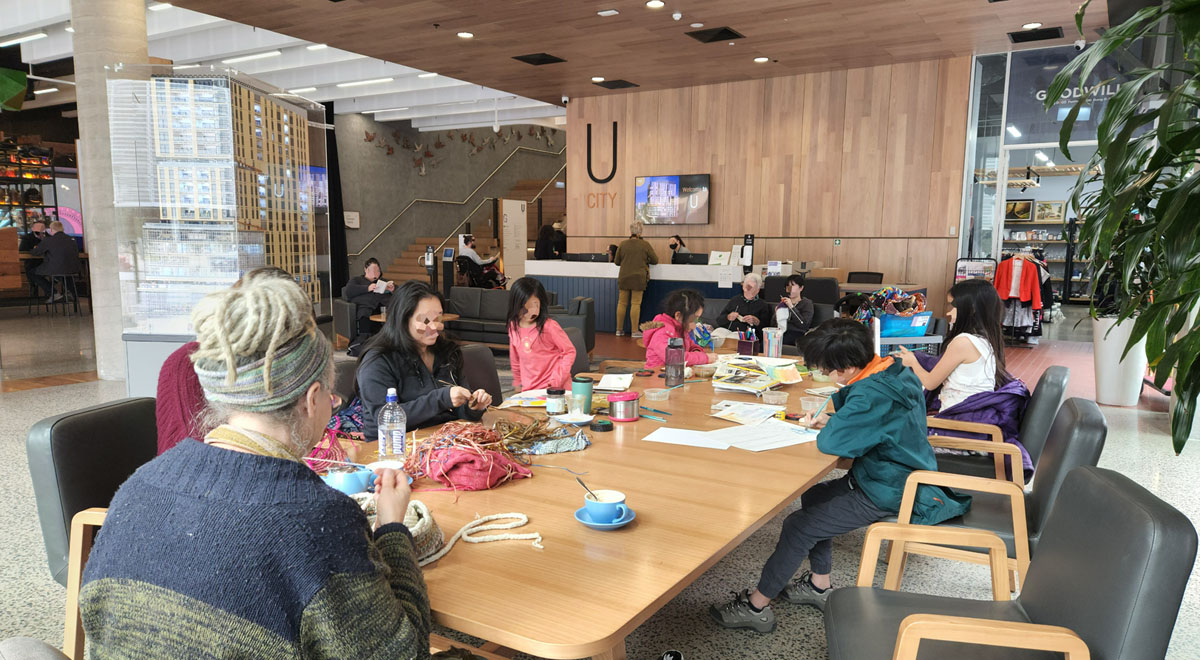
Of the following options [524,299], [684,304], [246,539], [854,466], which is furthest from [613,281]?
[246,539]

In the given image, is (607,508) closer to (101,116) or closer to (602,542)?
(602,542)

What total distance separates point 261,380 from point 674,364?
2584 mm

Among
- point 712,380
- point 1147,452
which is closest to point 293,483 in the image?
point 712,380

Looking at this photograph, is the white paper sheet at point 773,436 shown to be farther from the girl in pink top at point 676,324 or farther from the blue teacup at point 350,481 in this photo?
the girl in pink top at point 676,324

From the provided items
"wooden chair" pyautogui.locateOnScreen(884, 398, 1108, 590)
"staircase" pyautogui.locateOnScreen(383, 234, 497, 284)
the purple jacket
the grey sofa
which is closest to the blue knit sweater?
"wooden chair" pyautogui.locateOnScreen(884, 398, 1108, 590)

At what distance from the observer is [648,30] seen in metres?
8.09

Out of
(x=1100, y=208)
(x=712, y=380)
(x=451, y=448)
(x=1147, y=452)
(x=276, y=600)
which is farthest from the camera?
(x=1147, y=452)

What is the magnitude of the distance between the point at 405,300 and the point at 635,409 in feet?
3.22

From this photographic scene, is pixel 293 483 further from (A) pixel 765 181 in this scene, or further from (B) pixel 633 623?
(A) pixel 765 181

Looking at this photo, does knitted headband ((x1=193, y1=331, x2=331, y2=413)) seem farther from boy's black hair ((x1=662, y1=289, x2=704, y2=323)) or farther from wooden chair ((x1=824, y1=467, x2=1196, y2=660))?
boy's black hair ((x1=662, y1=289, x2=704, y2=323))

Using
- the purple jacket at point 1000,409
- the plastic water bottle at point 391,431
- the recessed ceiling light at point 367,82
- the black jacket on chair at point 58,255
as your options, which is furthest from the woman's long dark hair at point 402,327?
the black jacket on chair at point 58,255

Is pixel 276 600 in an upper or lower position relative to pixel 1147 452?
upper

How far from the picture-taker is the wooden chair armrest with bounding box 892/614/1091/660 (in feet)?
4.77

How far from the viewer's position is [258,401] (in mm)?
1134
